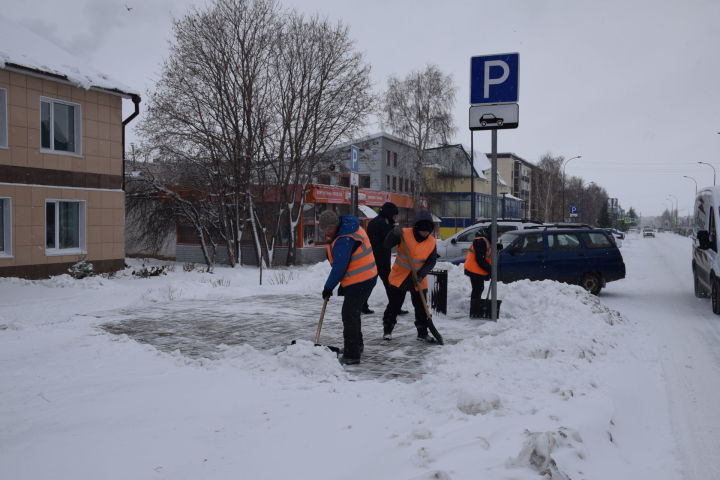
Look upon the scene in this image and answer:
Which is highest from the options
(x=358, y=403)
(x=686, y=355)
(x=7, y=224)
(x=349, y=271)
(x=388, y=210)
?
(x=388, y=210)

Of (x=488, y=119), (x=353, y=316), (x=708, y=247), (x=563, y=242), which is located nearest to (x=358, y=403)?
(x=353, y=316)

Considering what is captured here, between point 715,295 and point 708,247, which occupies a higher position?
point 708,247

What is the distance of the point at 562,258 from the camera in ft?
39.9

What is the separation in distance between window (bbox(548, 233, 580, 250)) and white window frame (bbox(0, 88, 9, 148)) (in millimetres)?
13638

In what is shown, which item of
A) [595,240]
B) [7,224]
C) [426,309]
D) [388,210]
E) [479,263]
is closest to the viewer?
[426,309]

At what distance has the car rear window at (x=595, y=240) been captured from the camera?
1238cm

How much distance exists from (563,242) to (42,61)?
14266 mm

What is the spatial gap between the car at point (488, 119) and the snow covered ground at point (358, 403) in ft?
8.61

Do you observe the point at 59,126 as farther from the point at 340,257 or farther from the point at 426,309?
the point at 426,309

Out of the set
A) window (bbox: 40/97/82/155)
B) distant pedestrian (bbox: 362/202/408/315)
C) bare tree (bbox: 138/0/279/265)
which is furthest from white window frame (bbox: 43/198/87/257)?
distant pedestrian (bbox: 362/202/408/315)

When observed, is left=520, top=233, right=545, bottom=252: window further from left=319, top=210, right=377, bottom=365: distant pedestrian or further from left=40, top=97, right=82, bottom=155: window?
left=40, top=97, right=82, bottom=155: window

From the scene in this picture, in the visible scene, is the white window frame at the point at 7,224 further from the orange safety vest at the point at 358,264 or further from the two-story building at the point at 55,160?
the orange safety vest at the point at 358,264

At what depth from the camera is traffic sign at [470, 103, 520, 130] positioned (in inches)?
270

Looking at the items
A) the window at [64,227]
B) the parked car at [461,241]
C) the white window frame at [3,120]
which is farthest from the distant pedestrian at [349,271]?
the window at [64,227]
